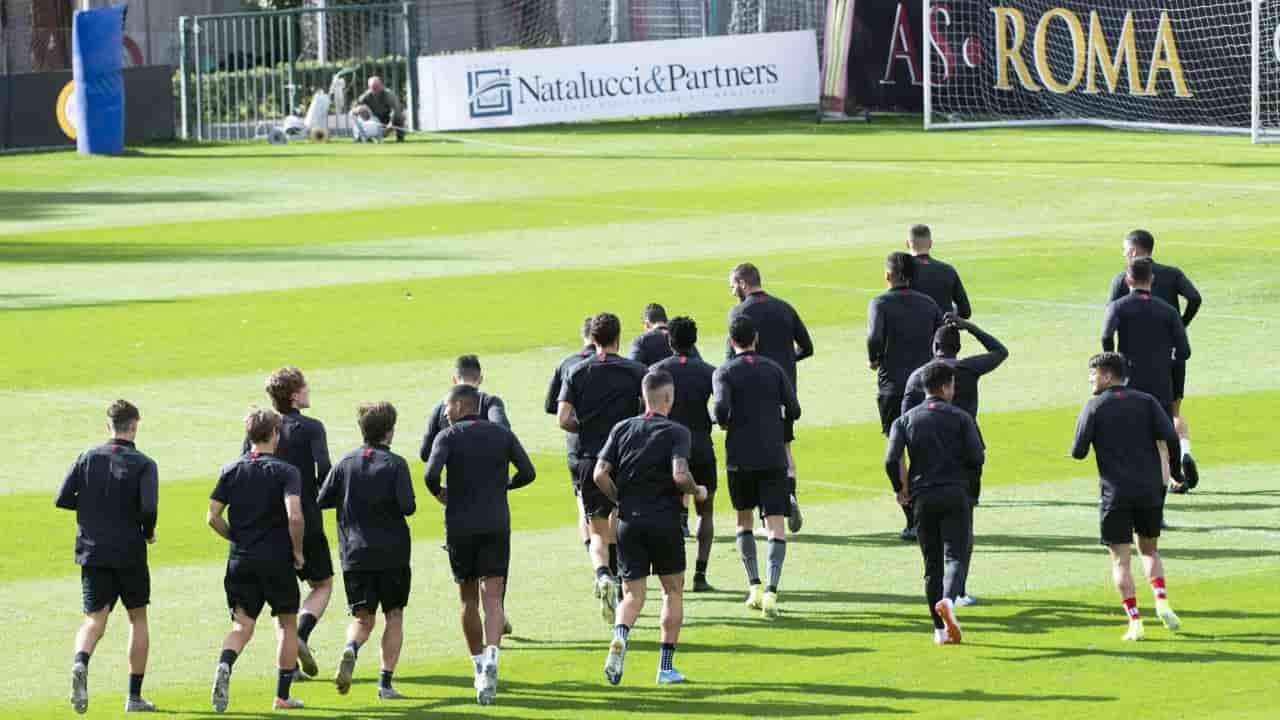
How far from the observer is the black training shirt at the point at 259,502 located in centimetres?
1123

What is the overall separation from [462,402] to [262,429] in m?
1.07

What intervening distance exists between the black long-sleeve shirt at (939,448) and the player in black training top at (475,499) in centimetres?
218

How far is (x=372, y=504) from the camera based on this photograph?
37.1 feet

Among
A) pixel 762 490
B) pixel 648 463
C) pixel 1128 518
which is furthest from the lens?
pixel 762 490

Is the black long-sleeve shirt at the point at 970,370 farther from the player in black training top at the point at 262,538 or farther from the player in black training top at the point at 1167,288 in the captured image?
the player in black training top at the point at 262,538

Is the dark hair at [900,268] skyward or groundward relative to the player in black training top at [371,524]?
skyward

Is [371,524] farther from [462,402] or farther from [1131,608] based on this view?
[1131,608]

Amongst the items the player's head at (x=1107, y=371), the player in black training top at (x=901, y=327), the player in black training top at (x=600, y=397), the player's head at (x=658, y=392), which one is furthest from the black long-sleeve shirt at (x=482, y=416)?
the player in black training top at (x=901, y=327)

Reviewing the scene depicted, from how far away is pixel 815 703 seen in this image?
1116 centimetres

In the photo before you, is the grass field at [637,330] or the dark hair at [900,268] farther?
the dark hair at [900,268]

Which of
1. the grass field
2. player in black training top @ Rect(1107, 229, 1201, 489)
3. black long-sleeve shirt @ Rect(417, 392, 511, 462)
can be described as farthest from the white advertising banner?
black long-sleeve shirt @ Rect(417, 392, 511, 462)

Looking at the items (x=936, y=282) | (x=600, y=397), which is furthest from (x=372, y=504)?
(x=936, y=282)

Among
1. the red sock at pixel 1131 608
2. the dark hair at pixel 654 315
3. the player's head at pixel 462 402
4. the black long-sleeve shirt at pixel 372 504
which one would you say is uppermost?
the dark hair at pixel 654 315

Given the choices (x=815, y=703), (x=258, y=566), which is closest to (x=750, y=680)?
(x=815, y=703)
